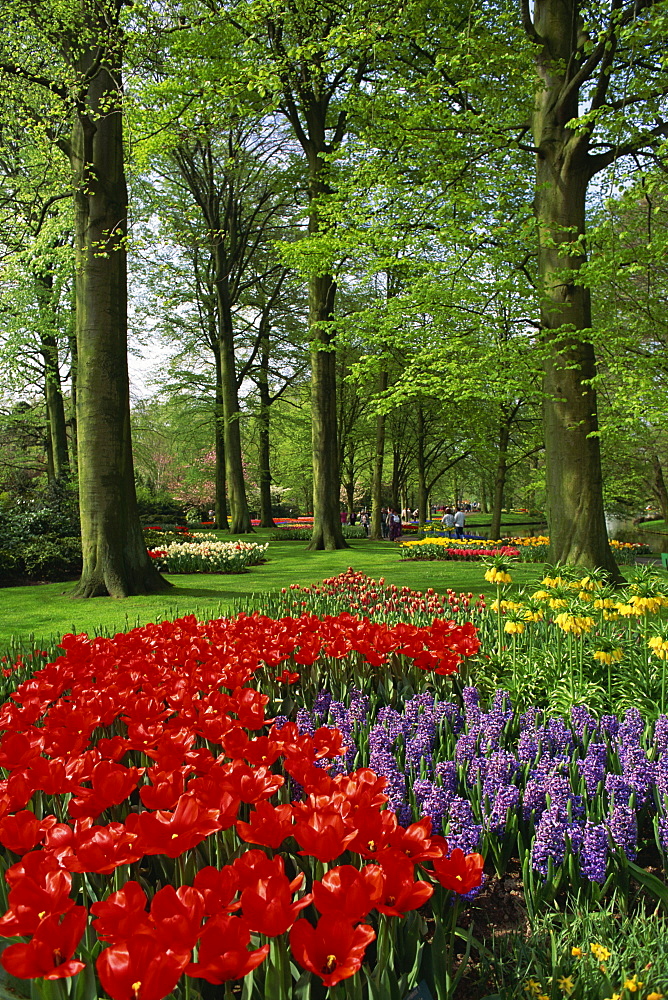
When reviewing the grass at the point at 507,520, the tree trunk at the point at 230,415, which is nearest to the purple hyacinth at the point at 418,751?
the tree trunk at the point at 230,415

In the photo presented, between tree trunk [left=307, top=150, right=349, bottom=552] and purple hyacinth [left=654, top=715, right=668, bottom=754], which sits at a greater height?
tree trunk [left=307, top=150, right=349, bottom=552]

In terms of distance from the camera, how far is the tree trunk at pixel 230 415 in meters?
23.0

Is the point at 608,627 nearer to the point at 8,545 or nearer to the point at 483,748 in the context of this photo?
the point at 483,748

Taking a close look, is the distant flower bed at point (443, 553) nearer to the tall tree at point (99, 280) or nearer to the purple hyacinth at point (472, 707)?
the tall tree at point (99, 280)

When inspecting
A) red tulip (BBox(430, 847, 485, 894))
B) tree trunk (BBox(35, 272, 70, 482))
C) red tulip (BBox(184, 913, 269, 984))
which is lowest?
red tulip (BBox(430, 847, 485, 894))

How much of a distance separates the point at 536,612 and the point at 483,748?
153cm

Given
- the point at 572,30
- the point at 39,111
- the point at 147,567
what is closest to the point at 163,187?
the point at 39,111

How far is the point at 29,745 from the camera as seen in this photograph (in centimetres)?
217

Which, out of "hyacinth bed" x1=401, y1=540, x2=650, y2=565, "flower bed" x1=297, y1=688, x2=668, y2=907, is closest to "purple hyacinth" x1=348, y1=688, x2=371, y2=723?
"flower bed" x1=297, y1=688, x2=668, y2=907

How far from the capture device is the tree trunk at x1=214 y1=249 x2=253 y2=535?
75.6ft

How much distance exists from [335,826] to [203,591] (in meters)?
9.23

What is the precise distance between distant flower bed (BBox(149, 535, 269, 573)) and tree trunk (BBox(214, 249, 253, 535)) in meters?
8.38

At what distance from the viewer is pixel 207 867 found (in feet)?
4.44

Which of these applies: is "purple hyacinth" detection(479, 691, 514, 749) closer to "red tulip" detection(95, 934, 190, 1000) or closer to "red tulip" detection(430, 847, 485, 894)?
"red tulip" detection(430, 847, 485, 894)
